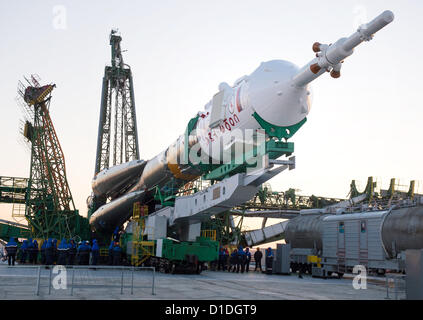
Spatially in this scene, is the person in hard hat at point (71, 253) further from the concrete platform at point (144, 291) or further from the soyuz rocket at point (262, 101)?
the concrete platform at point (144, 291)

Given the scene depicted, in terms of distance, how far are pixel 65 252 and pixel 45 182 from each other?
13.4 metres

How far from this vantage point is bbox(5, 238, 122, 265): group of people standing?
63.1 ft

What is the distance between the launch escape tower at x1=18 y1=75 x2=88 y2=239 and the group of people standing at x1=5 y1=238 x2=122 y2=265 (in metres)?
8.20

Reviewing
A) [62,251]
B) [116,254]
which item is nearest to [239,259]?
[116,254]

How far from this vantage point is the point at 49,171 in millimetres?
31719

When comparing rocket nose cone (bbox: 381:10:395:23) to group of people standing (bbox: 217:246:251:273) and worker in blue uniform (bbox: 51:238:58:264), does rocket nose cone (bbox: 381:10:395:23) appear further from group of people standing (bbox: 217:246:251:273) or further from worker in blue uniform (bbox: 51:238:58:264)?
worker in blue uniform (bbox: 51:238:58:264)

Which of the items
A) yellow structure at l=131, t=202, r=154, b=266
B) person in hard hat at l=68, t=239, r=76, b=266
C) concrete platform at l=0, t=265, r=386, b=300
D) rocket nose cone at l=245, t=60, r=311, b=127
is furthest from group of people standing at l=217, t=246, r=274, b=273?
rocket nose cone at l=245, t=60, r=311, b=127

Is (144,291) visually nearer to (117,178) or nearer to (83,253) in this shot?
(83,253)

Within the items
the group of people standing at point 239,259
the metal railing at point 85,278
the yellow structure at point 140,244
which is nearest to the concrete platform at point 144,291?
the metal railing at point 85,278

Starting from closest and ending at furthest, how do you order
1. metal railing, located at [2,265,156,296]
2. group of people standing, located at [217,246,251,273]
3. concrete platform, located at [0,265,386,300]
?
concrete platform, located at [0,265,386,300]
metal railing, located at [2,265,156,296]
group of people standing, located at [217,246,251,273]

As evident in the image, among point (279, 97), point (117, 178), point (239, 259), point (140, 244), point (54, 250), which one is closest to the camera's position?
point (279, 97)

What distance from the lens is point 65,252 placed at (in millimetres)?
19359

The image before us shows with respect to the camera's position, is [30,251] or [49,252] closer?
[49,252]
